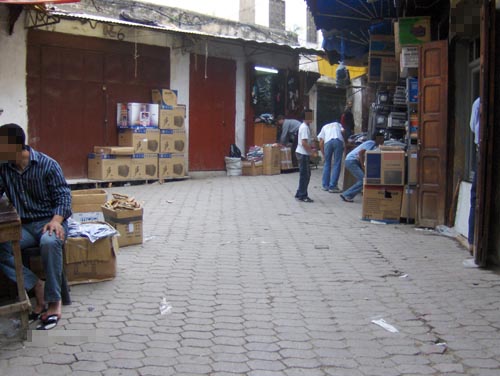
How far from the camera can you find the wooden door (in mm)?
5562

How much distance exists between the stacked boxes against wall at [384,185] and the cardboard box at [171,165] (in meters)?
6.19

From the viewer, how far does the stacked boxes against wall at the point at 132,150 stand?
1244cm

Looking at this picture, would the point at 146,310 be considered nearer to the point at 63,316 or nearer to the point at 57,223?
the point at 63,316

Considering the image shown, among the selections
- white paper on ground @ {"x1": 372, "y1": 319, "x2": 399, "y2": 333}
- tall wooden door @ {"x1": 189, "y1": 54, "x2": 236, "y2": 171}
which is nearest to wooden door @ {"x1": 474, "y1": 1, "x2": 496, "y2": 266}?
white paper on ground @ {"x1": 372, "y1": 319, "x2": 399, "y2": 333}

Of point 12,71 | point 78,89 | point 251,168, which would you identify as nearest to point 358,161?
point 251,168

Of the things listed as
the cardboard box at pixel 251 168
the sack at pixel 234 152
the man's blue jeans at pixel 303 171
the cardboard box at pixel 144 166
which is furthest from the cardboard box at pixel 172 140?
the man's blue jeans at pixel 303 171

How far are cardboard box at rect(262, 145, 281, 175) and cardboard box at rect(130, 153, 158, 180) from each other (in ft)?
11.5

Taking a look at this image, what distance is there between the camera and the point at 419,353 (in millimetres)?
3711

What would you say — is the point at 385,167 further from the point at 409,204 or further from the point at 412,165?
the point at 409,204

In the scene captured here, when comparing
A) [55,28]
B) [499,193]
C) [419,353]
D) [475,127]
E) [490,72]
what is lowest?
[419,353]

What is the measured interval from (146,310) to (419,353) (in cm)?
206

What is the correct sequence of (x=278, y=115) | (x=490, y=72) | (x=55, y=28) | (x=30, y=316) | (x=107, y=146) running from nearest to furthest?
(x=30, y=316), (x=490, y=72), (x=55, y=28), (x=107, y=146), (x=278, y=115)

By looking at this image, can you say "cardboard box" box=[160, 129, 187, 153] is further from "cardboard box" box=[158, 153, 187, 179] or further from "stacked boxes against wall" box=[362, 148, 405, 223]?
"stacked boxes against wall" box=[362, 148, 405, 223]

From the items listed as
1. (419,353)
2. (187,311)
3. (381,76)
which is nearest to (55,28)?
(381,76)
